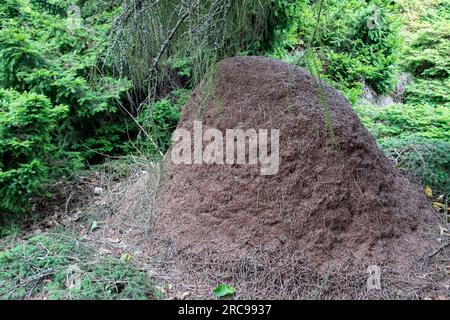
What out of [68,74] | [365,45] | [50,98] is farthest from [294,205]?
[365,45]

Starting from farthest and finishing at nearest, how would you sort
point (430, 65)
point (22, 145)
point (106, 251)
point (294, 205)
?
point (430, 65)
point (22, 145)
point (106, 251)
point (294, 205)

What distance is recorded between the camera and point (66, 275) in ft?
10.3

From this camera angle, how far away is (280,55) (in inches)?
233

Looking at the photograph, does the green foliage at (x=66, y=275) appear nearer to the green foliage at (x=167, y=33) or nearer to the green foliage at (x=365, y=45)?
the green foliage at (x=167, y=33)

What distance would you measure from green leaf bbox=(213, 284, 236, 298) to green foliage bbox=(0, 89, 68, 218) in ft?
6.74

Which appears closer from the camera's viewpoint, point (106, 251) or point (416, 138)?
point (106, 251)

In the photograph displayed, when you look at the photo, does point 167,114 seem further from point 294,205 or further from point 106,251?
point 294,205

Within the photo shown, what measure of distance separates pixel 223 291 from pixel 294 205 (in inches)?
35.2

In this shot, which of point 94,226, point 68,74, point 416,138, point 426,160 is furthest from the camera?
point 416,138

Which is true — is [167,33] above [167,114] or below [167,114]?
above

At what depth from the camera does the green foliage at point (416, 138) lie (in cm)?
427

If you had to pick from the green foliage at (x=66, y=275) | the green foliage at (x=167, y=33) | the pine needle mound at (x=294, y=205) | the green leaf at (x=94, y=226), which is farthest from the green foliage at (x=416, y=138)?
the green leaf at (x=94, y=226)
